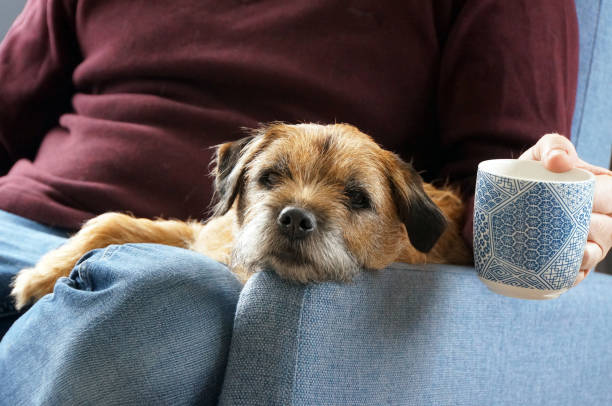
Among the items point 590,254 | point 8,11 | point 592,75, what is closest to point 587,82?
point 592,75

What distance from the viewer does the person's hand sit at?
3.62ft

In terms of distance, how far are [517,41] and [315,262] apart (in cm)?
92

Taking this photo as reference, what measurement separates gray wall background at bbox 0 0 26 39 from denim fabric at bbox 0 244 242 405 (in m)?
2.15

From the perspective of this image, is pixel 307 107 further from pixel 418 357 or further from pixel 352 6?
pixel 418 357

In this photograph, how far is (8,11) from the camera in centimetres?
279

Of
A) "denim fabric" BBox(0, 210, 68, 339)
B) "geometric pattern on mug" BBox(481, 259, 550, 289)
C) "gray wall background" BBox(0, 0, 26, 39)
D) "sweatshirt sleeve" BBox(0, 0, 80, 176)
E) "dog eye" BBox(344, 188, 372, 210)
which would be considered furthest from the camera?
"gray wall background" BBox(0, 0, 26, 39)

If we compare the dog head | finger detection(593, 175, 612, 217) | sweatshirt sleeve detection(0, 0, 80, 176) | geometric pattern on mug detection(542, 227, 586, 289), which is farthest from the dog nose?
sweatshirt sleeve detection(0, 0, 80, 176)

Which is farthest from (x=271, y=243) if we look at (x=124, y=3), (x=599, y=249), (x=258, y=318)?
(x=124, y=3)

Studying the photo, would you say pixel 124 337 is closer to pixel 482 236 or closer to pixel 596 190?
pixel 482 236

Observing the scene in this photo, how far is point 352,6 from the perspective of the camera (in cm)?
178

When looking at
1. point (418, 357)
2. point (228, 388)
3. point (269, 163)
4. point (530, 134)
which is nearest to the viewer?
point (228, 388)

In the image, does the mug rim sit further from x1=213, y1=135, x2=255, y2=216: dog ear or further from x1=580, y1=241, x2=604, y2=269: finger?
x1=213, y1=135, x2=255, y2=216: dog ear

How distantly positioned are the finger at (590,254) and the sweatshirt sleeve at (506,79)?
0.41 meters

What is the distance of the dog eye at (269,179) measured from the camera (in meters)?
1.36
